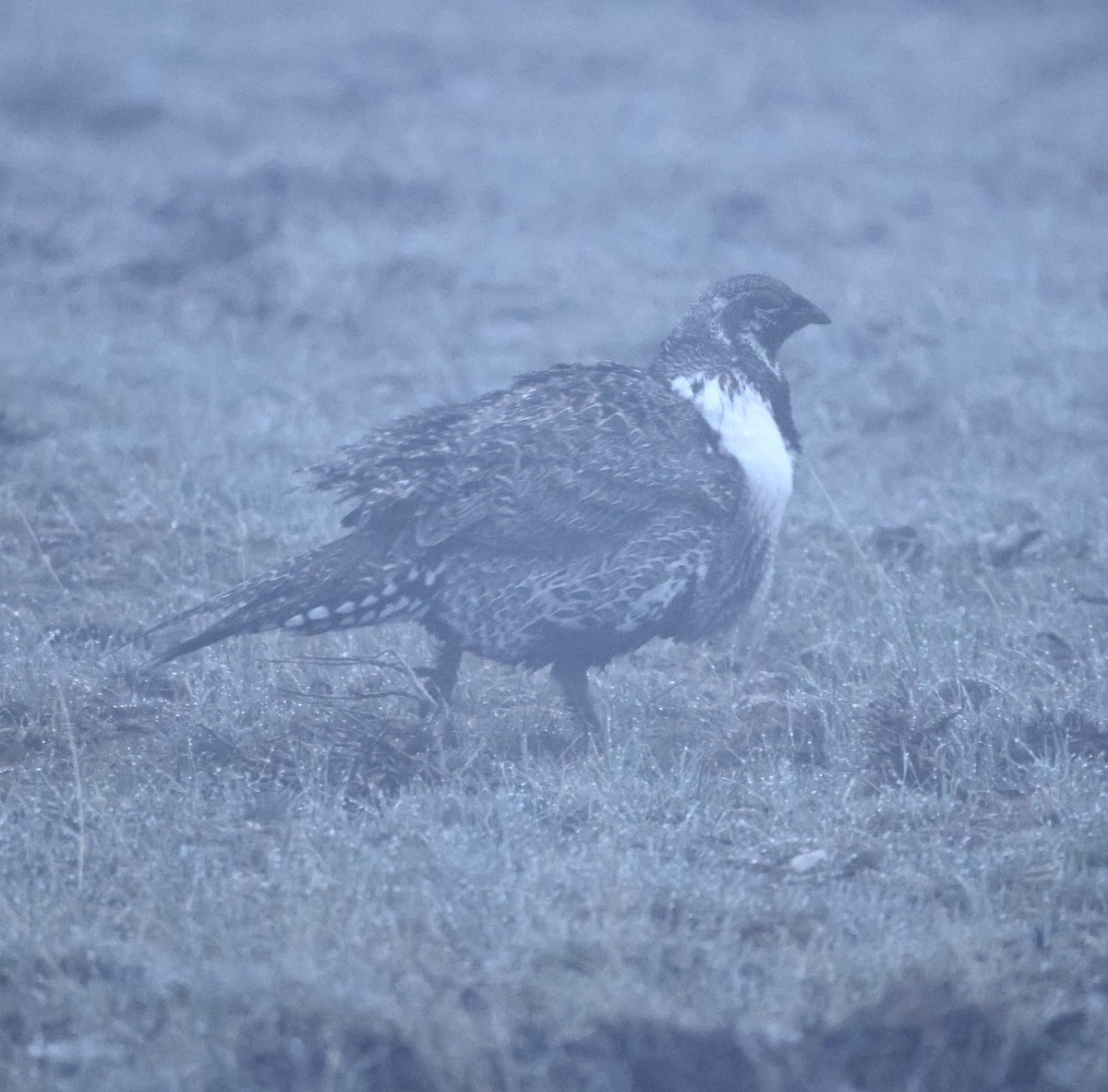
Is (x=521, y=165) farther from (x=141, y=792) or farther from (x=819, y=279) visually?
(x=141, y=792)

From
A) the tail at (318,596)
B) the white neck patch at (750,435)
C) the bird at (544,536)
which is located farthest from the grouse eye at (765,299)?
the tail at (318,596)

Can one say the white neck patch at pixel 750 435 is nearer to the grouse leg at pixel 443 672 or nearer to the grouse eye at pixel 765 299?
the grouse eye at pixel 765 299

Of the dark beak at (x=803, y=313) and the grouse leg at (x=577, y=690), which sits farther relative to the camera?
the dark beak at (x=803, y=313)

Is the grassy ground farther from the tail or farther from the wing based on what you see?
the wing

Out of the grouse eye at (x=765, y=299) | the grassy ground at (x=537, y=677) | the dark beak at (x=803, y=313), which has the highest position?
the grouse eye at (x=765, y=299)

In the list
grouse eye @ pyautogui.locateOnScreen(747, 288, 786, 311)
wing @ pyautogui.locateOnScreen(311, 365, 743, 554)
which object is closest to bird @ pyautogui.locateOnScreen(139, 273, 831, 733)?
wing @ pyautogui.locateOnScreen(311, 365, 743, 554)

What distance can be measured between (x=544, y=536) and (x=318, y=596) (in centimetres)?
71

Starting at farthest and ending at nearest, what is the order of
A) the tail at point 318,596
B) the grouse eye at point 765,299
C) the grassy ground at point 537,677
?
the grouse eye at point 765,299 < the tail at point 318,596 < the grassy ground at point 537,677

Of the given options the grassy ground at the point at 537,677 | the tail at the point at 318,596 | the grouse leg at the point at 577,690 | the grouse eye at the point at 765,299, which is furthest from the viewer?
the grouse eye at the point at 765,299

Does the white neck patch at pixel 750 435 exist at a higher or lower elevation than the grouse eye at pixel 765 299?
lower

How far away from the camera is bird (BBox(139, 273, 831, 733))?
4770 mm

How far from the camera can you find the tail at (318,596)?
4.73 m

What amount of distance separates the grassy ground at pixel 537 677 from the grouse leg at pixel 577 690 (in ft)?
0.34

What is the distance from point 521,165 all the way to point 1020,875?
10.1 m
